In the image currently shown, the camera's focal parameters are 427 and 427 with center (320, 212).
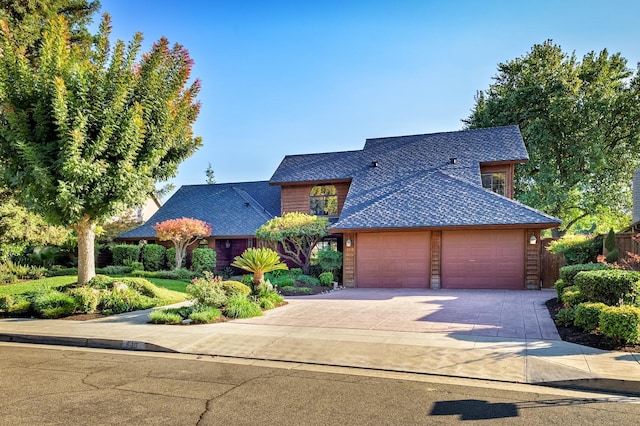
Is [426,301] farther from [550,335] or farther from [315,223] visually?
[315,223]

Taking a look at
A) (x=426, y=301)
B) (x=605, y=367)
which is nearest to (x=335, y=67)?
(x=426, y=301)

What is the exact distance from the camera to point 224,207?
81.8 feet

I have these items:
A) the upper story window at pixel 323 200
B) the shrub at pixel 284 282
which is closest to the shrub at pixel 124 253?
the upper story window at pixel 323 200

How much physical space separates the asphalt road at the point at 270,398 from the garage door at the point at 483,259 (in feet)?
36.3

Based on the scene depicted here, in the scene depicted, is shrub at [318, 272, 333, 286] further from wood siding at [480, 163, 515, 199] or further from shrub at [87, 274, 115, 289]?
wood siding at [480, 163, 515, 199]

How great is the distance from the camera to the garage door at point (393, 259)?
1669 centimetres

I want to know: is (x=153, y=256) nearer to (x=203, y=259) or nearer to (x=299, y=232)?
(x=203, y=259)

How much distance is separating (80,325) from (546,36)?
99.6 feet

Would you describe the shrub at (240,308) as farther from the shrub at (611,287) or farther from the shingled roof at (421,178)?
the shrub at (611,287)

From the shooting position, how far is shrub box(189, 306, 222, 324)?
9.68m

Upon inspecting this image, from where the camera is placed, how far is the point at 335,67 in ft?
51.1

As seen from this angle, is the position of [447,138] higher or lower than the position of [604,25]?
lower

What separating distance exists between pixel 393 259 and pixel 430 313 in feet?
22.0

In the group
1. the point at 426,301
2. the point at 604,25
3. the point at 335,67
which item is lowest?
the point at 426,301
